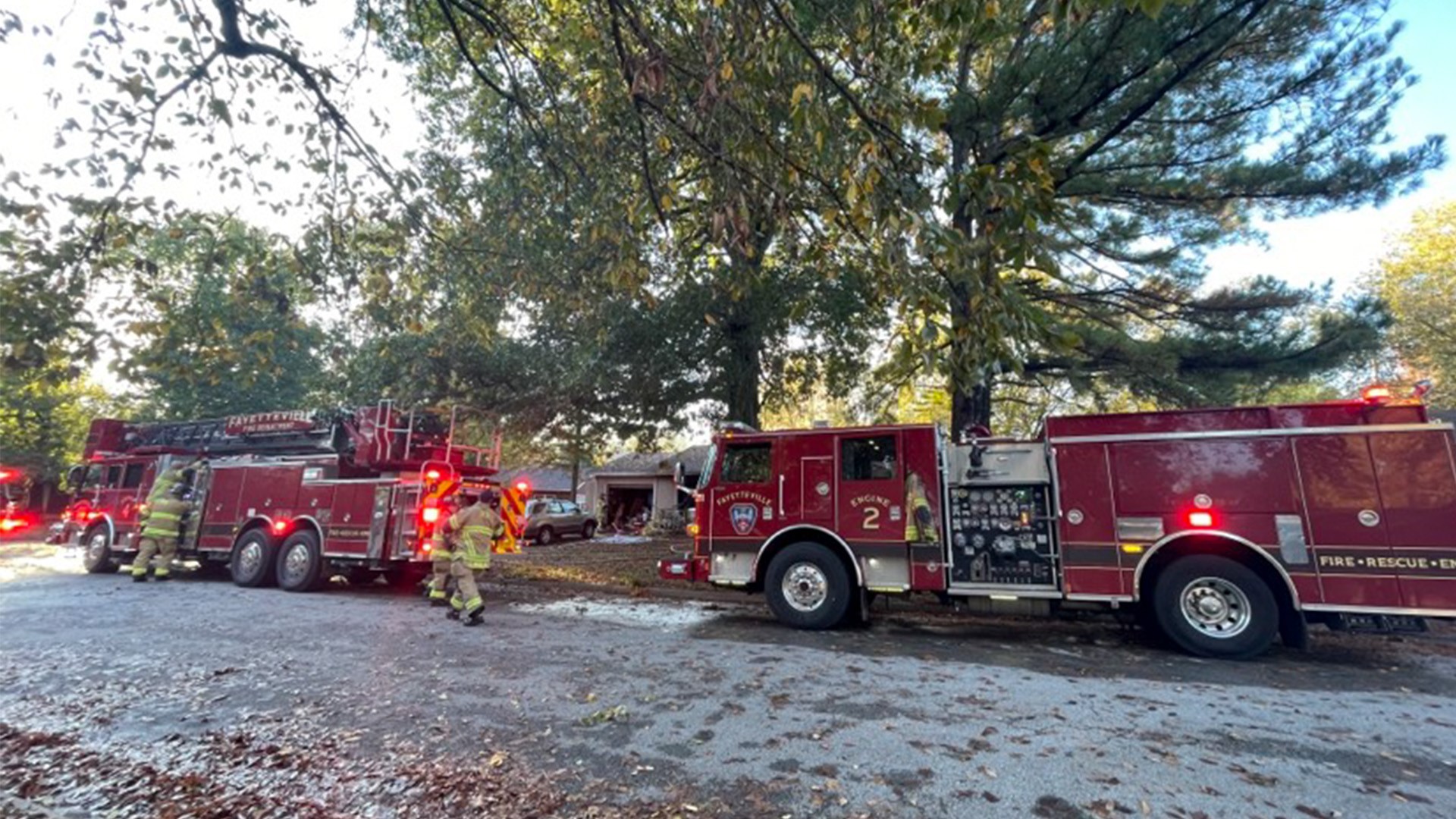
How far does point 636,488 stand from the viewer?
31031 mm

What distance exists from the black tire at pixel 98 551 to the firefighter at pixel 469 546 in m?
9.26

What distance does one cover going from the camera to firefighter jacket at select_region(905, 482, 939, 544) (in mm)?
7164

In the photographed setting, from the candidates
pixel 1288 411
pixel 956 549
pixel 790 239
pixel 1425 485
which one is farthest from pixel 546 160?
pixel 1425 485

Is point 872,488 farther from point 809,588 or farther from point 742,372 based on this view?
point 742,372

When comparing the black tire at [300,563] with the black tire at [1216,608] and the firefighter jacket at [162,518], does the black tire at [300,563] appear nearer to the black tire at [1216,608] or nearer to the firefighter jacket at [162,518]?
the firefighter jacket at [162,518]

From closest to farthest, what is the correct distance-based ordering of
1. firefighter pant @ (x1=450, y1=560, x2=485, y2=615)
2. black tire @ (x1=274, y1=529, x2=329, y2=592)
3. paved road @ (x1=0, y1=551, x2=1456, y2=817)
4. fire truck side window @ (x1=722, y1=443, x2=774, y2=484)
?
1. paved road @ (x1=0, y1=551, x2=1456, y2=817)
2. firefighter pant @ (x1=450, y1=560, x2=485, y2=615)
3. fire truck side window @ (x1=722, y1=443, x2=774, y2=484)
4. black tire @ (x1=274, y1=529, x2=329, y2=592)

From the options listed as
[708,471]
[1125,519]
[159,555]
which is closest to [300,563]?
[159,555]

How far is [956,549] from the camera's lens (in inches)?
290

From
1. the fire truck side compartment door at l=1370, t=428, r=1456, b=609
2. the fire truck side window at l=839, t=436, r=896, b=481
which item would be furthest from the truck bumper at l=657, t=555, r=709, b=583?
the fire truck side compartment door at l=1370, t=428, r=1456, b=609

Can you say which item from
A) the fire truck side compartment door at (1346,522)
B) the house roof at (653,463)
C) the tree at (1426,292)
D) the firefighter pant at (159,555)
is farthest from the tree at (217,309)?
the tree at (1426,292)

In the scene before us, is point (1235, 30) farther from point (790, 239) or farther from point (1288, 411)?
point (790, 239)

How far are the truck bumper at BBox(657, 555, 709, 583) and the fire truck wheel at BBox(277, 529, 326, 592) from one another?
589 centimetres

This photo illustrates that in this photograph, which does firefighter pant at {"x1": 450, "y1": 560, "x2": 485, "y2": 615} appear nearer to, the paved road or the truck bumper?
the paved road

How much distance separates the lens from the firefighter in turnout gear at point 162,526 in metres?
11.0
